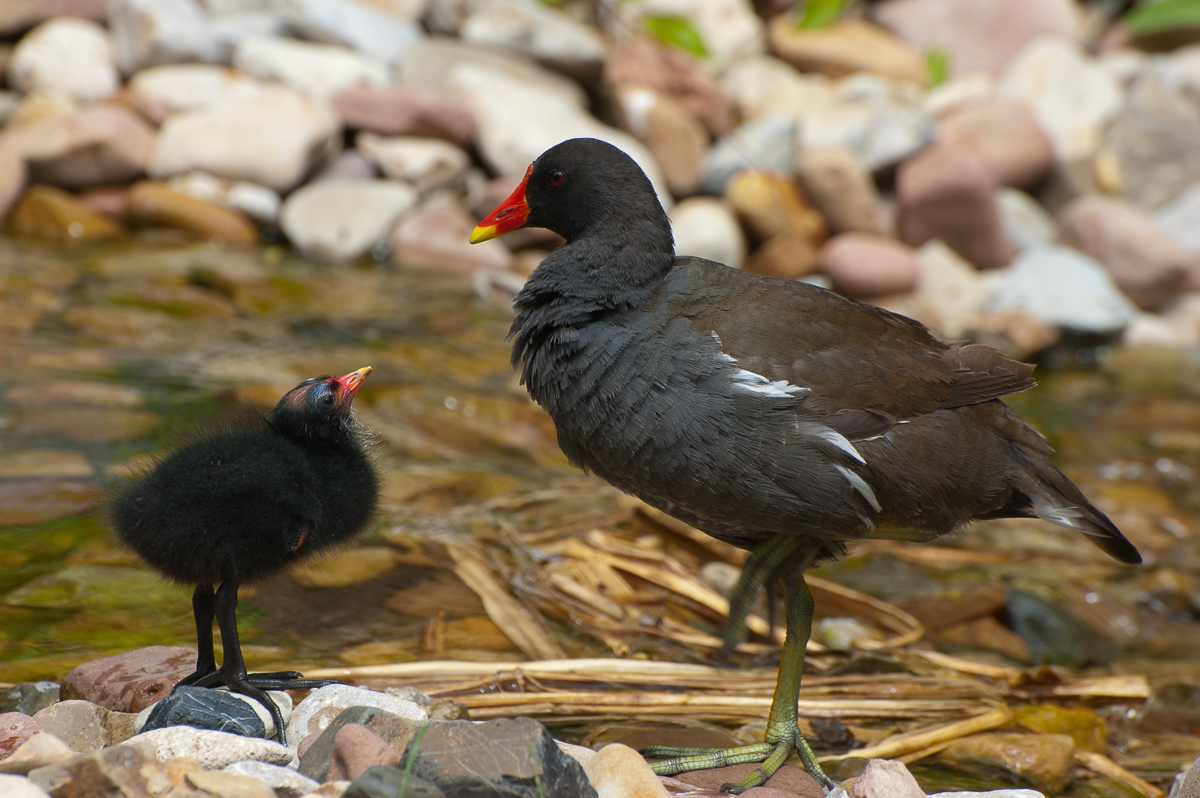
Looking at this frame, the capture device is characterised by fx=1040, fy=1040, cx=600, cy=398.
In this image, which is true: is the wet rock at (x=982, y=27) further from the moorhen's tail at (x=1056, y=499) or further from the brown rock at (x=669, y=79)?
the moorhen's tail at (x=1056, y=499)

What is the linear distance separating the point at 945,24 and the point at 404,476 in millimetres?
9859

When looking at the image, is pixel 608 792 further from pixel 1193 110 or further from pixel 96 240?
pixel 1193 110

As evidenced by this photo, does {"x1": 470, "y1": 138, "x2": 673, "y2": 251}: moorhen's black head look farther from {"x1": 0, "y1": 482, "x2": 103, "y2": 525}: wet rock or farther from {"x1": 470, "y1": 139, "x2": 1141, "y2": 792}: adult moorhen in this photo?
{"x1": 0, "y1": 482, "x2": 103, "y2": 525}: wet rock

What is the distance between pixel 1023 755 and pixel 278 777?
6.39 feet

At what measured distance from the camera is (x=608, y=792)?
2129 mm

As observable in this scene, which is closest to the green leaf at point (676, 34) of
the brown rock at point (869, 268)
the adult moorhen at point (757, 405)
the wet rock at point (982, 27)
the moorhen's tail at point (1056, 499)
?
the wet rock at point (982, 27)

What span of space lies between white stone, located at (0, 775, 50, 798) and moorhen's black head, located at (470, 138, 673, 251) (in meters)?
1.78

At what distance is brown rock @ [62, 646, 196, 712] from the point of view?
2.44 meters

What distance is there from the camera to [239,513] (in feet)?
7.58

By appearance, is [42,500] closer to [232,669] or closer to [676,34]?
[232,669]

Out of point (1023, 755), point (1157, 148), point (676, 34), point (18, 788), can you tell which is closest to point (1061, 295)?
point (1157, 148)

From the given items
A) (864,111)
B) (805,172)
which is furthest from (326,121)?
(864,111)

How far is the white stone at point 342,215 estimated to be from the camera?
7.81 metres

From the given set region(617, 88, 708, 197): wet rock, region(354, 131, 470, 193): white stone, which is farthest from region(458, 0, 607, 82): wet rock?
region(354, 131, 470, 193): white stone
